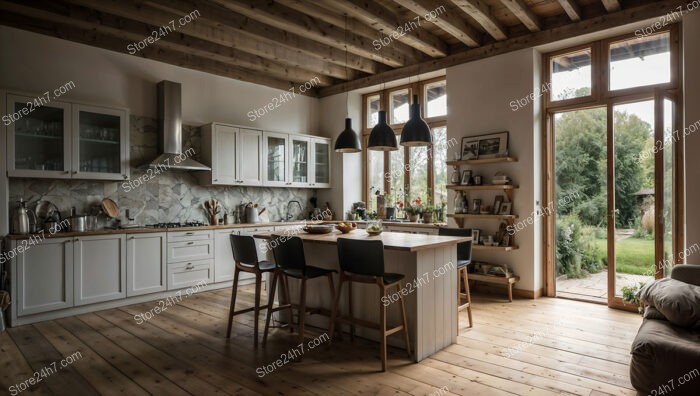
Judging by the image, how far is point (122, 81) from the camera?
529 centimetres

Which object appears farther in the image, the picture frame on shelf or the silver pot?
the picture frame on shelf

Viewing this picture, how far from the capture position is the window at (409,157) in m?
6.35

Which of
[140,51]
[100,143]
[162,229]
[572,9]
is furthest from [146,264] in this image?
[572,9]

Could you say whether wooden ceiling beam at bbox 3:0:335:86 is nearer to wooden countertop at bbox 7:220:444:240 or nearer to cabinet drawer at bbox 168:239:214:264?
wooden countertop at bbox 7:220:444:240

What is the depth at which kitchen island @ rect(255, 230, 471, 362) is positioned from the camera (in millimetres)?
3227

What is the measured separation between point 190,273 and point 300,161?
2.54 m

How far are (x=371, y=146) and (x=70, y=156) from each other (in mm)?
3335

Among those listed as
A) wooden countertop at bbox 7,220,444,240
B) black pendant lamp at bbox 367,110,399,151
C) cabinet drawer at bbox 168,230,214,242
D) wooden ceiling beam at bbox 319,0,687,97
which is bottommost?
cabinet drawer at bbox 168,230,214,242

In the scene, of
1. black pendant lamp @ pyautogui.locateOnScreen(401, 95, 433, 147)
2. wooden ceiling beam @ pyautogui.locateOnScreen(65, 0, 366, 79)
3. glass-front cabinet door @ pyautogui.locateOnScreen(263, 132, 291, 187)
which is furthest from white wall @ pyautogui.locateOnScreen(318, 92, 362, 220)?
black pendant lamp @ pyautogui.locateOnScreen(401, 95, 433, 147)

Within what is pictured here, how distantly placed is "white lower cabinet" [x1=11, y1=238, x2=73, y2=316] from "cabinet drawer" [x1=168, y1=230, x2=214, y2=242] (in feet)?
3.57

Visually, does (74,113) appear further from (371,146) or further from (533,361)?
(533,361)

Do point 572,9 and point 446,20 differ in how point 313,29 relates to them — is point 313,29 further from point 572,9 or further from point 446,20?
point 572,9

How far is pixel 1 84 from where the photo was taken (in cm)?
446

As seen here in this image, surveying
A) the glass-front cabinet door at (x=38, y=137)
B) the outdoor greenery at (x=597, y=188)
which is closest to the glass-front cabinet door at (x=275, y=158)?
the glass-front cabinet door at (x=38, y=137)
